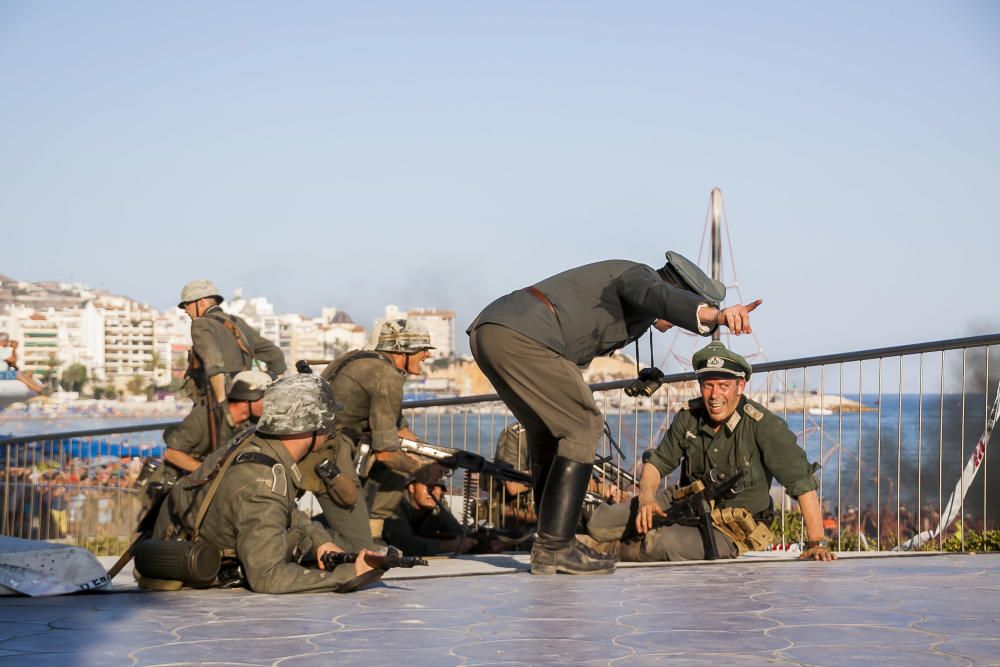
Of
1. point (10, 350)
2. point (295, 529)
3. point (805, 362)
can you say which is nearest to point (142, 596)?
point (295, 529)

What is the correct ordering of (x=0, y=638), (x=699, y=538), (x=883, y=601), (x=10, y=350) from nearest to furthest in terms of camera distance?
(x=0, y=638), (x=883, y=601), (x=699, y=538), (x=10, y=350)

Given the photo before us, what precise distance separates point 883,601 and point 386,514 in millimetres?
3968

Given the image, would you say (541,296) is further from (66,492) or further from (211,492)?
(66,492)

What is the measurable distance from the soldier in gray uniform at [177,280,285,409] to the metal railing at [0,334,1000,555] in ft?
2.18

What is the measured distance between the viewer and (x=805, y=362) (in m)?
9.23

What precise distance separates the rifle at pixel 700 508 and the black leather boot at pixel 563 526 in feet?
3.25

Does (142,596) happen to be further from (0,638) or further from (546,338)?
(546,338)

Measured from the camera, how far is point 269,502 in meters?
5.96

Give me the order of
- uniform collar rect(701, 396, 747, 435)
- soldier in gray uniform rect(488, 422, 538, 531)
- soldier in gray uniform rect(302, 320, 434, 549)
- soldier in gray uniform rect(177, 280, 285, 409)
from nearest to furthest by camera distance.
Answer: soldier in gray uniform rect(302, 320, 434, 549) → uniform collar rect(701, 396, 747, 435) → soldier in gray uniform rect(177, 280, 285, 409) → soldier in gray uniform rect(488, 422, 538, 531)

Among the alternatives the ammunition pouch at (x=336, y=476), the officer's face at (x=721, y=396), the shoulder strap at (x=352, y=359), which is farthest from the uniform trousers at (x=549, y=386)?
the shoulder strap at (x=352, y=359)

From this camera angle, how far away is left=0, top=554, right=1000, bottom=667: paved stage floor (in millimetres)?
4352

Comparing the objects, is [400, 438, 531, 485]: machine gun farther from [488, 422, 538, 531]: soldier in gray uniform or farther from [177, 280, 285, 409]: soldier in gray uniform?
[177, 280, 285, 409]: soldier in gray uniform

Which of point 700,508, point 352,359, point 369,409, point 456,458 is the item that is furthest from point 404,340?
point 700,508

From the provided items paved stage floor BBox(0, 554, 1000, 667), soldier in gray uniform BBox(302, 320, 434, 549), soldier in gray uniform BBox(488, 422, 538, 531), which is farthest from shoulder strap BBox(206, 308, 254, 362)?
paved stage floor BBox(0, 554, 1000, 667)
